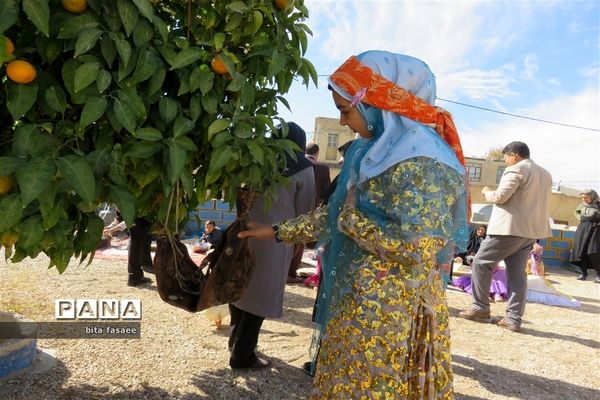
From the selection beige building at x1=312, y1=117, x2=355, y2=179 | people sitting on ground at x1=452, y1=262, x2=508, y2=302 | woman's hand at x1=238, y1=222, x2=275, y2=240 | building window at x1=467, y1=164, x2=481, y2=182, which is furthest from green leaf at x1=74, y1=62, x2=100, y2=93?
building window at x1=467, y1=164, x2=481, y2=182

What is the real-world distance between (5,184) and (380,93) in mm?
1157

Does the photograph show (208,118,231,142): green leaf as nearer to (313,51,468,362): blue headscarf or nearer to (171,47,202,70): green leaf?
(171,47,202,70): green leaf

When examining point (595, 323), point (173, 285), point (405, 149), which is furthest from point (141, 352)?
point (595, 323)

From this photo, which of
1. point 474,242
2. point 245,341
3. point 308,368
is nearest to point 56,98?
point 245,341

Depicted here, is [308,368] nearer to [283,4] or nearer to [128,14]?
[283,4]

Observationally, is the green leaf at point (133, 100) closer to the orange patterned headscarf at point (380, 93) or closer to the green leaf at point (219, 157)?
the green leaf at point (219, 157)

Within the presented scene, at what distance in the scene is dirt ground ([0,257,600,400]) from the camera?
8.58 feet

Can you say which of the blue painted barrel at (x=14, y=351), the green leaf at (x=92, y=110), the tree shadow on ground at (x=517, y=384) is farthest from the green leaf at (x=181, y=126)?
the tree shadow on ground at (x=517, y=384)

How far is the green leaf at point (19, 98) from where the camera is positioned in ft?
3.91

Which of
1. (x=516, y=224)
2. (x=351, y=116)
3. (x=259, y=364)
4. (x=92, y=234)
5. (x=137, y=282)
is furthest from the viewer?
(x=137, y=282)

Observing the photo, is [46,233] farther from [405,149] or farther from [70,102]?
[405,149]

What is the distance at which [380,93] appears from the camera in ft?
5.15

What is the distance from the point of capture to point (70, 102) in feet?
4.51

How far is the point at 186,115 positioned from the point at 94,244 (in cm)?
50
